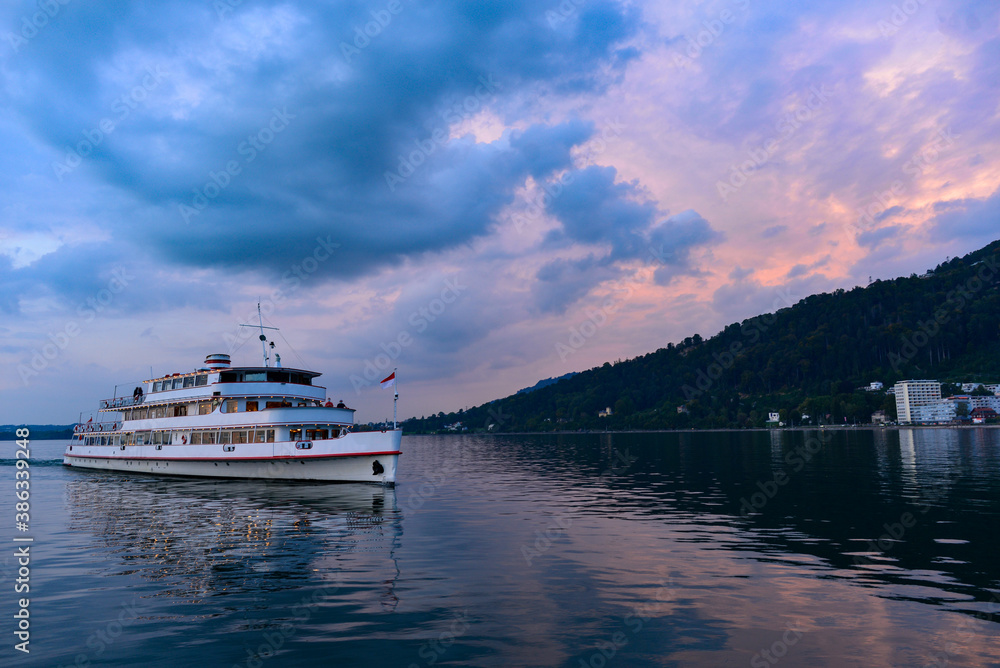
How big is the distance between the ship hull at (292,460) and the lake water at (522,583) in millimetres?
8184

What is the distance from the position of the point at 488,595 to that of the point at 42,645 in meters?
9.21

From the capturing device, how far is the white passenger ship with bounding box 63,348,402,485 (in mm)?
39812

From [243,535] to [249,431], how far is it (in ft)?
79.6

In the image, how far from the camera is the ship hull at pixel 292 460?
38.8 metres

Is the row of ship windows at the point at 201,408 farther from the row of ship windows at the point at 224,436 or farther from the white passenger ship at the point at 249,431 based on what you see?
the row of ship windows at the point at 224,436

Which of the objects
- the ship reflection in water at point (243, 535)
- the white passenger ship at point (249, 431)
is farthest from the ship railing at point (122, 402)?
the ship reflection in water at point (243, 535)

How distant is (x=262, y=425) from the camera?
4297cm

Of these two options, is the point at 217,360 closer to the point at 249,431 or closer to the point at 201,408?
the point at 201,408

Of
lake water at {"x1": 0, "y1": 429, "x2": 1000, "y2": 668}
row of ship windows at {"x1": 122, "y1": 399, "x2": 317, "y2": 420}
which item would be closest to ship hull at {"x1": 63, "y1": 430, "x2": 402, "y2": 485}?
row of ship windows at {"x1": 122, "y1": 399, "x2": 317, "y2": 420}

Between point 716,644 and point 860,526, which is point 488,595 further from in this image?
point 860,526

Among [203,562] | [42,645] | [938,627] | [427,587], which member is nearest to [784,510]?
[938,627]

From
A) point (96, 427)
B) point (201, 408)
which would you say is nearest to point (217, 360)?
point (201, 408)

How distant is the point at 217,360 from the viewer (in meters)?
48.4

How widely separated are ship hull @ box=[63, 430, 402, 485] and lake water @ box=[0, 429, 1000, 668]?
818 cm
